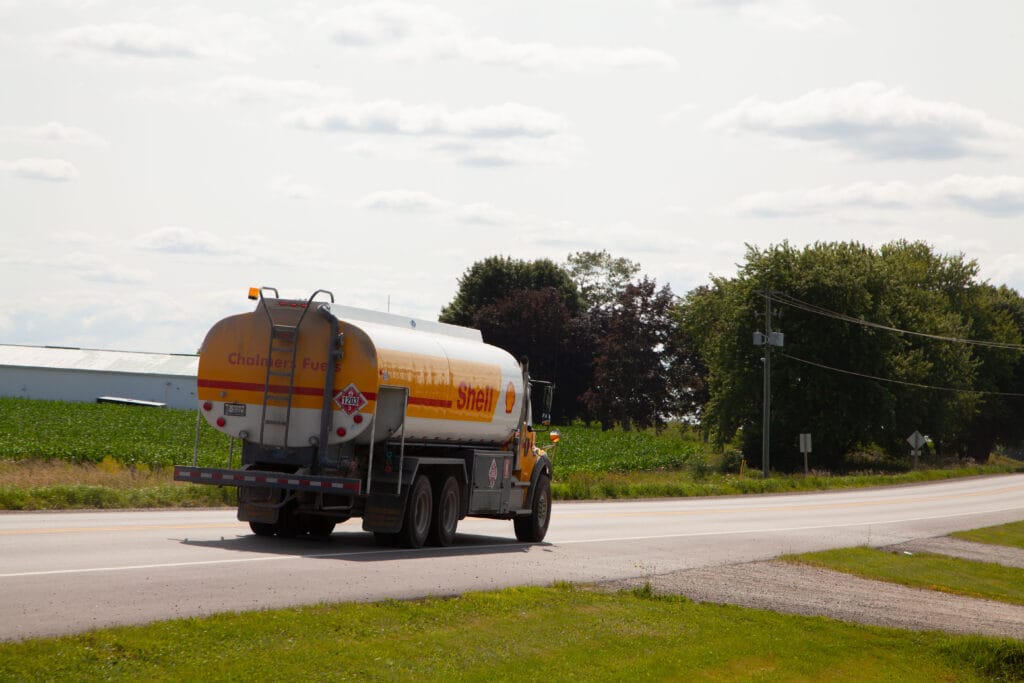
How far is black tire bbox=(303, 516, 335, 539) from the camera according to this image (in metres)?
21.0

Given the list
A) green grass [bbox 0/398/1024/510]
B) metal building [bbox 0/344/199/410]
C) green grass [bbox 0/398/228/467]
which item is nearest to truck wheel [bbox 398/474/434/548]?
green grass [bbox 0/398/1024/510]

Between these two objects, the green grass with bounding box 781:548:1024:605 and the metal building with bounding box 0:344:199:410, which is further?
the metal building with bounding box 0:344:199:410

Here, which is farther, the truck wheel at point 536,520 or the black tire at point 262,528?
the truck wheel at point 536,520

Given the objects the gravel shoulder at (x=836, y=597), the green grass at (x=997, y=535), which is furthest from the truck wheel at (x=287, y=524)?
the green grass at (x=997, y=535)

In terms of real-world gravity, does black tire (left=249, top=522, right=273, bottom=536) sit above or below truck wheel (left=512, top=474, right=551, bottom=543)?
below

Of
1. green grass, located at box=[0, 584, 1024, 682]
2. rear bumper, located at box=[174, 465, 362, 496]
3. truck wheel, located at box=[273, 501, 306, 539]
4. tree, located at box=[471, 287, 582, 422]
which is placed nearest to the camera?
green grass, located at box=[0, 584, 1024, 682]

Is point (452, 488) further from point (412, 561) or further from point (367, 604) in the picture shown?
point (367, 604)

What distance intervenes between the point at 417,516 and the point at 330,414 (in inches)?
90.7

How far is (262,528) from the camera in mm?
19953

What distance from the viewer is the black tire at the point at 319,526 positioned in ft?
68.8

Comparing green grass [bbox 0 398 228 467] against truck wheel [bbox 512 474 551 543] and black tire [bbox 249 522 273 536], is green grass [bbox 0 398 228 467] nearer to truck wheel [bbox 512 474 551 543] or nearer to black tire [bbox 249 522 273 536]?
truck wheel [bbox 512 474 551 543]

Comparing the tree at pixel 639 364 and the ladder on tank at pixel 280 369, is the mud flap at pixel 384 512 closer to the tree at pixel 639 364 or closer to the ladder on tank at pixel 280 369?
the ladder on tank at pixel 280 369

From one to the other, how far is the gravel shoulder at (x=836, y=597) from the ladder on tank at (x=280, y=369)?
4.84 metres

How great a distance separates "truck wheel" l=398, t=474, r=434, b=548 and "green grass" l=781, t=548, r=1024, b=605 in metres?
6.51
